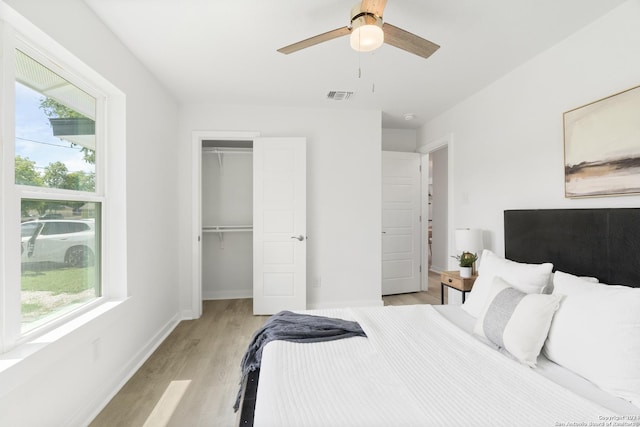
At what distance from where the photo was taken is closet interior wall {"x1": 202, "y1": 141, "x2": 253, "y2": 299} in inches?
166

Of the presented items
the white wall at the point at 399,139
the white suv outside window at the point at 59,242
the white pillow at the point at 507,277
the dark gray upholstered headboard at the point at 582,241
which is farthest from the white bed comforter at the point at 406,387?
the white wall at the point at 399,139

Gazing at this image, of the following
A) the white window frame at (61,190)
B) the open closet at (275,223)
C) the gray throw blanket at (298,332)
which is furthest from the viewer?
the open closet at (275,223)

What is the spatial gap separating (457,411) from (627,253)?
59.4 inches

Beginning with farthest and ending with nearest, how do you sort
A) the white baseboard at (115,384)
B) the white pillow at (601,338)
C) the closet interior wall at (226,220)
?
the closet interior wall at (226,220) < the white baseboard at (115,384) < the white pillow at (601,338)

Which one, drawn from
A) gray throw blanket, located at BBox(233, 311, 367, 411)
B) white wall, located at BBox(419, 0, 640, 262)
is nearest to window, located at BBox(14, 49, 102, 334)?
gray throw blanket, located at BBox(233, 311, 367, 411)

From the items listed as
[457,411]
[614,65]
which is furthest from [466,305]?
[614,65]

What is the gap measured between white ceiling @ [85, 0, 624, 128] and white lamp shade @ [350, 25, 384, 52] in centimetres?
46

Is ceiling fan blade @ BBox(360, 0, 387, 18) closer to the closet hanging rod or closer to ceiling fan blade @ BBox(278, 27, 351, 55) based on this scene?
ceiling fan blade @ BBox(278, 27, 351, 55)

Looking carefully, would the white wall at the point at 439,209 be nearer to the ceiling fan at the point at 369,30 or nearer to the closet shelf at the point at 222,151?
the closet shelf at the point at 222,151

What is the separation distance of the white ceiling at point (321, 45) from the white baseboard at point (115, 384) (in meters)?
2.50

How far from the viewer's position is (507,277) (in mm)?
1934

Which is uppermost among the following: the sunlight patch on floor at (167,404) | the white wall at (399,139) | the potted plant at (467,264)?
the white wall at (399,139)

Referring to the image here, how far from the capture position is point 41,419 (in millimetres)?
1442

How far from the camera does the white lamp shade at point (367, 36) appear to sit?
1.44 meters
